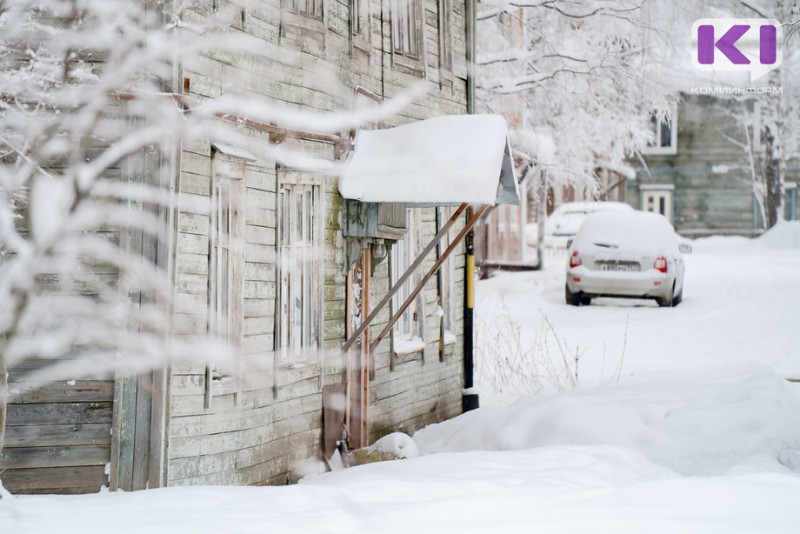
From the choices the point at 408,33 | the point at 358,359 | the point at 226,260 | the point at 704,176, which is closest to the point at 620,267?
the point at 408,33

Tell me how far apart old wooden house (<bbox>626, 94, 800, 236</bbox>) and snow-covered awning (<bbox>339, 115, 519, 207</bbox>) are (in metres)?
29.8

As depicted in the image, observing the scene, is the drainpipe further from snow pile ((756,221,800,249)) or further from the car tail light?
snow pile ((756,221,800,249))

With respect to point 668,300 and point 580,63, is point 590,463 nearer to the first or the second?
point 580,63

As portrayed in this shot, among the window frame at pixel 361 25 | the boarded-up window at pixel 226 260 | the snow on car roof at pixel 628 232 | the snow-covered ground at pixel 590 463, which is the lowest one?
the snow-covered ground at pixel 590 463

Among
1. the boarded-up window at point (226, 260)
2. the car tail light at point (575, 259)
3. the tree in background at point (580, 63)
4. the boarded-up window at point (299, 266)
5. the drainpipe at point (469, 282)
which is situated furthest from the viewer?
the car tail light at point (575, 259)

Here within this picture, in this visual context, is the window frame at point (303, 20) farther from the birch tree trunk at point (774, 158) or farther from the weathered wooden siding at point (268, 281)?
the birch tree trunk at point (774, 158)

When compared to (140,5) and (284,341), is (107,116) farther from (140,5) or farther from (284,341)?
(284,341)

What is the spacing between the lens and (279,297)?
7469 mm

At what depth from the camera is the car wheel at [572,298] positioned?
18094 millimetres

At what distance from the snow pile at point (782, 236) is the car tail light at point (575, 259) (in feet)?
45.5

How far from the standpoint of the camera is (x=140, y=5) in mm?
5930

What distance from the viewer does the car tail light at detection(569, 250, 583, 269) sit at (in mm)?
17516

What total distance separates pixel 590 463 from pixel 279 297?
105 inches

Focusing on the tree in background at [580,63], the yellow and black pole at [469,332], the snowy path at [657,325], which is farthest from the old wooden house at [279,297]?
the tree in background at [580,63]
